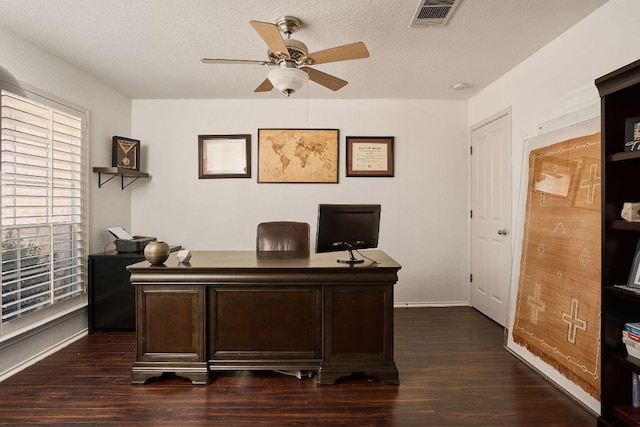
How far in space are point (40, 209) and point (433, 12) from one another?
343 cm

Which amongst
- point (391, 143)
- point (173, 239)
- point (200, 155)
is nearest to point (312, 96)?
point (391, 143)

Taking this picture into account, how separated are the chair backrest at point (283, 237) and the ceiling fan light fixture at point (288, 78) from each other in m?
1.29

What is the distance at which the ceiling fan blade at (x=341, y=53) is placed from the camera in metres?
2.40

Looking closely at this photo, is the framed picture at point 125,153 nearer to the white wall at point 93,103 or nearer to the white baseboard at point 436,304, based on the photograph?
the white wall at point 93,103

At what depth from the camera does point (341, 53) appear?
97.5 inches

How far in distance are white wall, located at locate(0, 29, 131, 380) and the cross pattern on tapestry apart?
3.98 meters

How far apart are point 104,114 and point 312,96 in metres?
2.29

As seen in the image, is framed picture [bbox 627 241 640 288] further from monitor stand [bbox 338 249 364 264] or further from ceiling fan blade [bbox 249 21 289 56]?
ceiling fan blade [bbox 249 21 289 56]

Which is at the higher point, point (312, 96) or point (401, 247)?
point (312, 96)

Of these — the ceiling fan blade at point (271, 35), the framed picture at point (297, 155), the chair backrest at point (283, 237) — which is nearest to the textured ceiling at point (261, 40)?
the ceiling fan blade at point (271, 35)

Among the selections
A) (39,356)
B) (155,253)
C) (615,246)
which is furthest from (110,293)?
(615,246)

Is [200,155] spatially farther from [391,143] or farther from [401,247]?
[401,247]

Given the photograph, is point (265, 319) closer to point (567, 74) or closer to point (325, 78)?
point (325, 78)

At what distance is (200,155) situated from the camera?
459 centimetres
